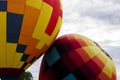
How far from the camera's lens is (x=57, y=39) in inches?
721

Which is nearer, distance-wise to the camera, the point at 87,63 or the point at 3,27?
the point at 3,27

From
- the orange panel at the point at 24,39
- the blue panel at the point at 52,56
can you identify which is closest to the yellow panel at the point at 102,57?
the blue panel at the point at 52,56

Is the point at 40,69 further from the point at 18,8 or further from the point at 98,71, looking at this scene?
the point at 18,8

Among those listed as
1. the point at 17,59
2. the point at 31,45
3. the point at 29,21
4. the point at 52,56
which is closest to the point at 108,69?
the point at 52,56

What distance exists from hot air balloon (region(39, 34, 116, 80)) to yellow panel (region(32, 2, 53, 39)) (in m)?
1.64

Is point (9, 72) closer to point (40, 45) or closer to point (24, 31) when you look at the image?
point (40, 45)

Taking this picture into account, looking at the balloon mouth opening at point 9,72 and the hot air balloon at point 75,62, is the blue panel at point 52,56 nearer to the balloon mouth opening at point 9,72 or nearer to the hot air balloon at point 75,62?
the hot air balloon at point 75,62

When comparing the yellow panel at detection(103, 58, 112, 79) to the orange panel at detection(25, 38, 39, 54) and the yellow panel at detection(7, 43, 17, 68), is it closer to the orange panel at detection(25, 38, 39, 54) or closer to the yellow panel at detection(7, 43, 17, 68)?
the orange panel at detection(25, 38, 39, 54)

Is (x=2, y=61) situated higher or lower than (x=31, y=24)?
lower

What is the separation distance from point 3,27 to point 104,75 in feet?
15.2

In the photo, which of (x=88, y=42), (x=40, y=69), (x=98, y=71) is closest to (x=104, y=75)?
(x=98, y=71)

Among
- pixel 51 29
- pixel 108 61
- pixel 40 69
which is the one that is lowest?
pixel 40 69

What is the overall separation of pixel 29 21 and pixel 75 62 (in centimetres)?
285

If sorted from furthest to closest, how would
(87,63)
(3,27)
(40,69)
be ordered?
(40,69) < (87,63) < (3,27)
